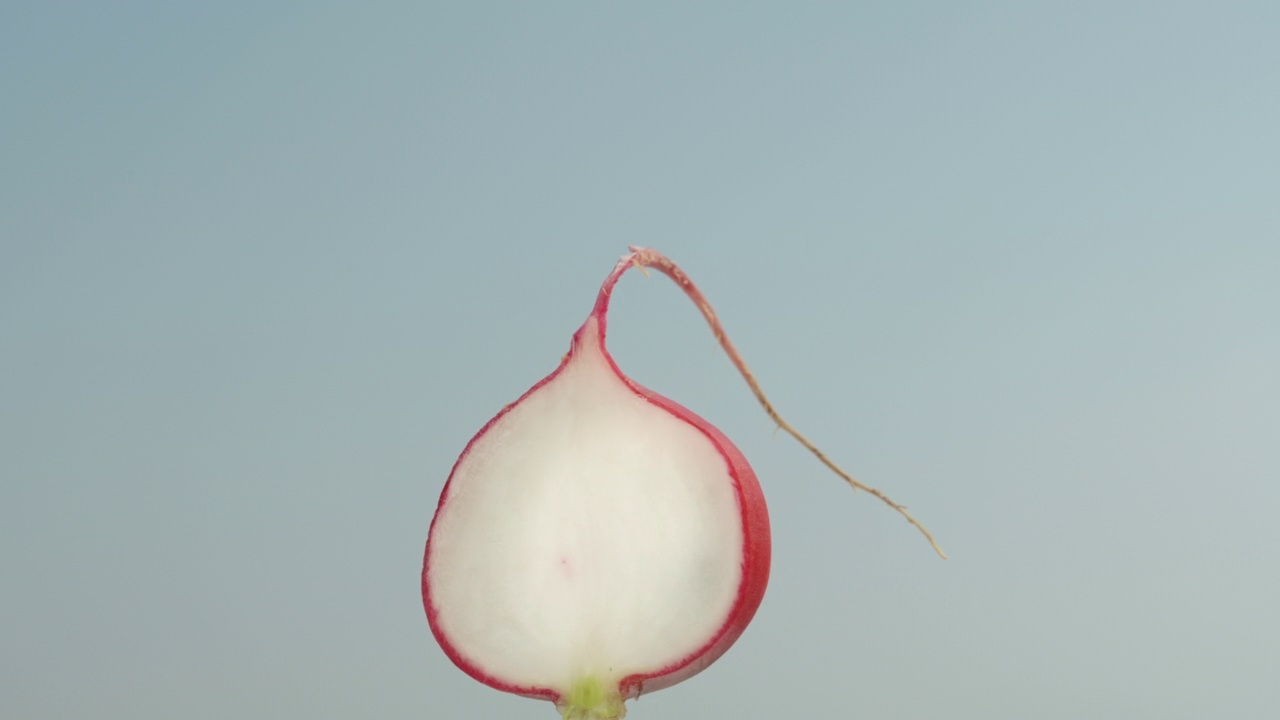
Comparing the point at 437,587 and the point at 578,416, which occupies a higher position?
the point at 578,416

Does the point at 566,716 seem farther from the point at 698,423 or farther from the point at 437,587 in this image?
the point at 698,423

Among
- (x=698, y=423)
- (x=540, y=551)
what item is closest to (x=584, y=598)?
(x=540, y=551)

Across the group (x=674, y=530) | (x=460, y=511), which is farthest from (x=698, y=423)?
(x=460, y=511)
